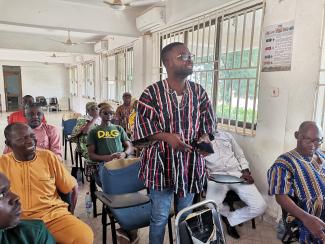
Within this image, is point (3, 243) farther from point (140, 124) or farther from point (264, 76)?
point (264, 76)

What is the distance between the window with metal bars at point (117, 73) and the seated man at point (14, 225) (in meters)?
4.73

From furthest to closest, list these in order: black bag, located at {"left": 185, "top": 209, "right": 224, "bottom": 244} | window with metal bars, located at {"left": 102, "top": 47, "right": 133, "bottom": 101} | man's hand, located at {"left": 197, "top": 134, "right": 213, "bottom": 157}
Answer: window with metal bars, located at {"left": 102, "top": 47, "right": 133, "bottom": 101}, man's hand, located at {"left": 197, "top": 134, "right": 213, "bottom": 157}, black bag, located at {"left": 185, "top": 209, "right": 224, "bottom": 244}

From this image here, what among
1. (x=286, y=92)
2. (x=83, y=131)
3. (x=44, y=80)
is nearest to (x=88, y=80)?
(x=44, y=80)

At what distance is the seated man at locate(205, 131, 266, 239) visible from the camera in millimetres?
2326

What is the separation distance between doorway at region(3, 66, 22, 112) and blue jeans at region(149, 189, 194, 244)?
12.9 meters

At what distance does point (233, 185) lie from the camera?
2428 mm

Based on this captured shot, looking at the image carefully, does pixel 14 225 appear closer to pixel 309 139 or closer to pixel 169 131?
pixel 169 131

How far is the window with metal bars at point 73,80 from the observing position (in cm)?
1177

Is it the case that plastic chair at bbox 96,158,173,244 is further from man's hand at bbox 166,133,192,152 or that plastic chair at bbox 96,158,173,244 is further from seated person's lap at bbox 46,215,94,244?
man's hand at bbox 166,133,192,152

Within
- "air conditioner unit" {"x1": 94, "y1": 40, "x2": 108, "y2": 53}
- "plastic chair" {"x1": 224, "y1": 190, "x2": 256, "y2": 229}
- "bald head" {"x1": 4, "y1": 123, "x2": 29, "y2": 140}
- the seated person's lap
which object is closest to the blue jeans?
the seated person's lap

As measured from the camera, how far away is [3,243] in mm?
1116

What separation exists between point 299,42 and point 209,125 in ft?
4.36

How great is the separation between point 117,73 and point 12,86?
809 centimetres

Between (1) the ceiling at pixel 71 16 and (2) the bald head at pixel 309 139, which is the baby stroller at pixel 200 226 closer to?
(2) the bald head at pixel 309 139
